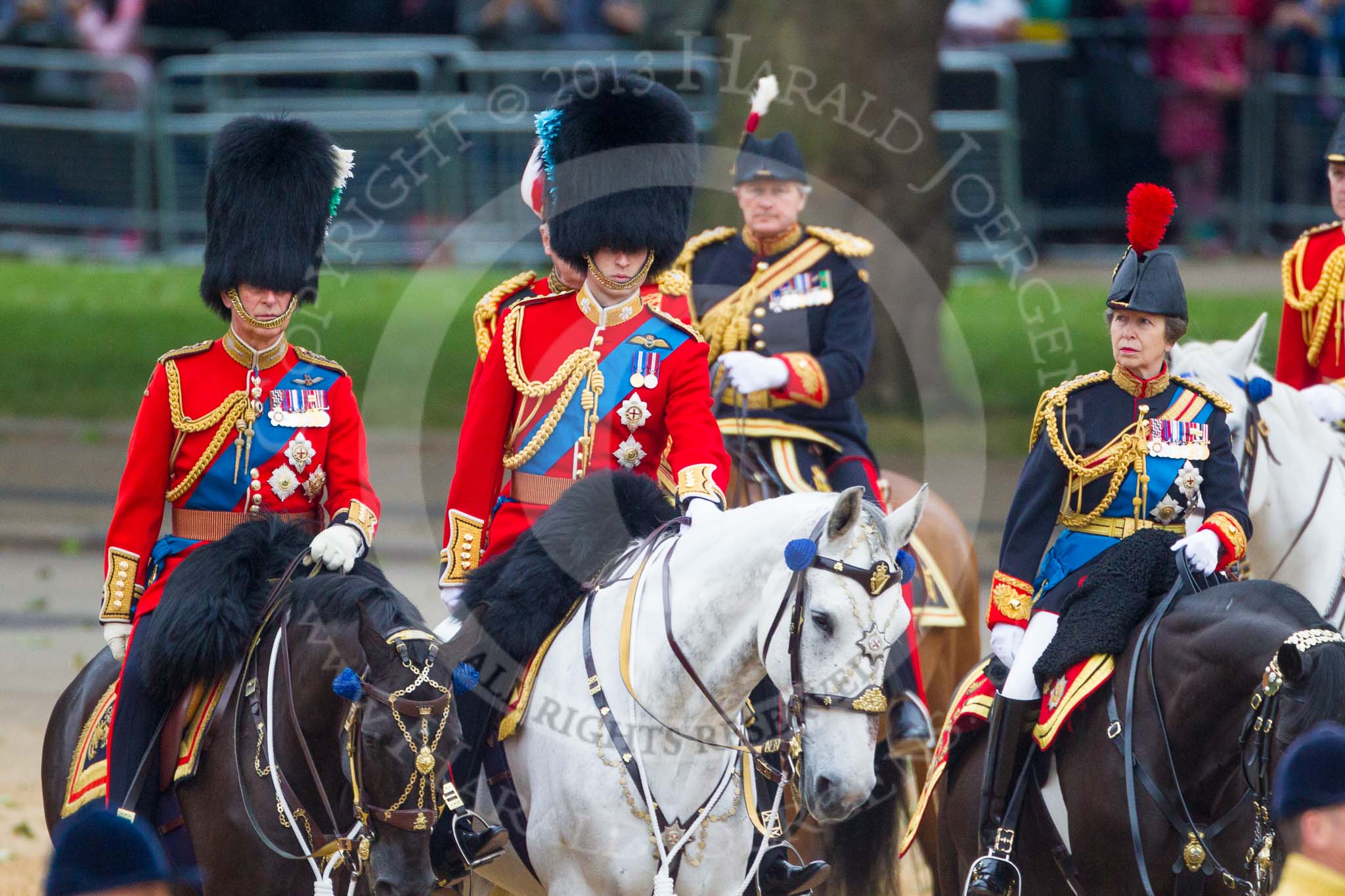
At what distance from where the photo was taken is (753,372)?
6883 millimetres

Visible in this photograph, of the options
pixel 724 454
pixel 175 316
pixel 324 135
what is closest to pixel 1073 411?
pixel 724 454

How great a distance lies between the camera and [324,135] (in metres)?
5.60

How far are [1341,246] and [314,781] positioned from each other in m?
4.27

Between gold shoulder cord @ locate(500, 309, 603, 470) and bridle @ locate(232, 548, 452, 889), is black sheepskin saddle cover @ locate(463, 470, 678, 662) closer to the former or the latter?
gold shoulder cord @ locate(500, 309, 603, 470)

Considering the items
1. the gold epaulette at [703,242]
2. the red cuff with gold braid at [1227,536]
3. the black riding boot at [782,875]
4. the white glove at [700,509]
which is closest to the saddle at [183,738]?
the white glove at [700,509]

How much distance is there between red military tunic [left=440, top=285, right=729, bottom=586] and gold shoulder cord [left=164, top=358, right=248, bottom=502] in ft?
2.04

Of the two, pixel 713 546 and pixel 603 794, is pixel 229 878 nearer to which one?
pixel 603 794

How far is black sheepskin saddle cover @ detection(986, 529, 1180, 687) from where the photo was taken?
5.20 meters

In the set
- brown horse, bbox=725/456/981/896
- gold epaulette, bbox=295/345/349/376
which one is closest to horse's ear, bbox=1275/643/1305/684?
brown horse, bbox=725/456/981/896

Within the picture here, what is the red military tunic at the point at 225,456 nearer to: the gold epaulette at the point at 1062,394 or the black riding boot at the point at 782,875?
the black riding boot at the point at 782,875

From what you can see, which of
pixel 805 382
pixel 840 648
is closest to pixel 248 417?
pixel 840 648

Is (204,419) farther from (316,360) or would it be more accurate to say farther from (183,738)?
(183,738)

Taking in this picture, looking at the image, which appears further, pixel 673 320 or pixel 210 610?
pixel 673 320

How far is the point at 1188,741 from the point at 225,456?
255 cm
